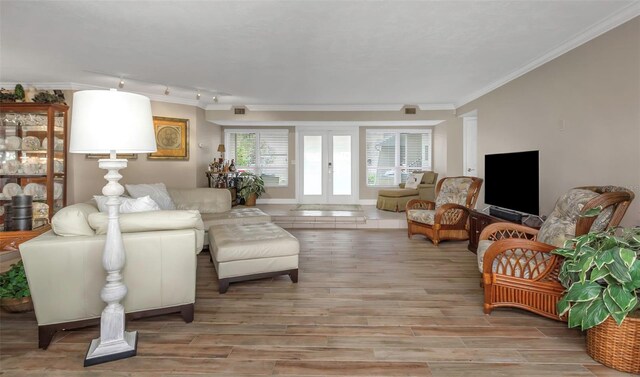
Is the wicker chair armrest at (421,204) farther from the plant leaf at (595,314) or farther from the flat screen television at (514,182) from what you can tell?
the plant leaf at (595,314)

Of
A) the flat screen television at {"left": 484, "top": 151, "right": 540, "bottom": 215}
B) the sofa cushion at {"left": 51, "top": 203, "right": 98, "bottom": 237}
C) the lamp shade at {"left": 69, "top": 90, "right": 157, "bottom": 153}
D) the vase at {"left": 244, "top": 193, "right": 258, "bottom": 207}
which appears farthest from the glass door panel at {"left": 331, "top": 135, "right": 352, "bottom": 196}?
the lamp shade at {"left": 69, "top": 90, "right": 157, "bottom": 153}

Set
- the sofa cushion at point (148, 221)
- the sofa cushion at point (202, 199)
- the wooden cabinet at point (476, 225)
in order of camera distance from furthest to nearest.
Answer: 1. the sofa cushion at point (202, 199)
2. the wooden cabinet at point (476, 225)
3. the sofa cushion at point (148, 221)

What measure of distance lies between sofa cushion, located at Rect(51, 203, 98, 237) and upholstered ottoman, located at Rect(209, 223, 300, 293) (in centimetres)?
105

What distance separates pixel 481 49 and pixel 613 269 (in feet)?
8.91

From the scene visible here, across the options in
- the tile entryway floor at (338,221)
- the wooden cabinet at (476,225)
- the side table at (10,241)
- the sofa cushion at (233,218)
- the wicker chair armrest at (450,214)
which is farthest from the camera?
the tile entryway floor at (338,221)

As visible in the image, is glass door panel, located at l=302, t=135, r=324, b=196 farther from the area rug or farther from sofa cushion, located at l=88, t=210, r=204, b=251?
sofa cushion, located at l=88, t=210, r=204, b=251

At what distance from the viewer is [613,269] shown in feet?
5.85

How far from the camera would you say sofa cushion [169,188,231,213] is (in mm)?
4859

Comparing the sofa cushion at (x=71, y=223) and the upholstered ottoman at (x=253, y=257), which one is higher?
the sofa cushion at (x=71, y=223)

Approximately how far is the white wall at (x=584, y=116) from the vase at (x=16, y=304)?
4.82 m

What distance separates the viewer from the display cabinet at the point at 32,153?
4062mm

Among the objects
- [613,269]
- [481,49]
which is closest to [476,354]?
[613,269]

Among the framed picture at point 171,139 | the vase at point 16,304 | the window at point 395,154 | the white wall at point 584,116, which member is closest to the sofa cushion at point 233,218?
the vase at point 16,304

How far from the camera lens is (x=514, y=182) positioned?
383 centimetres
